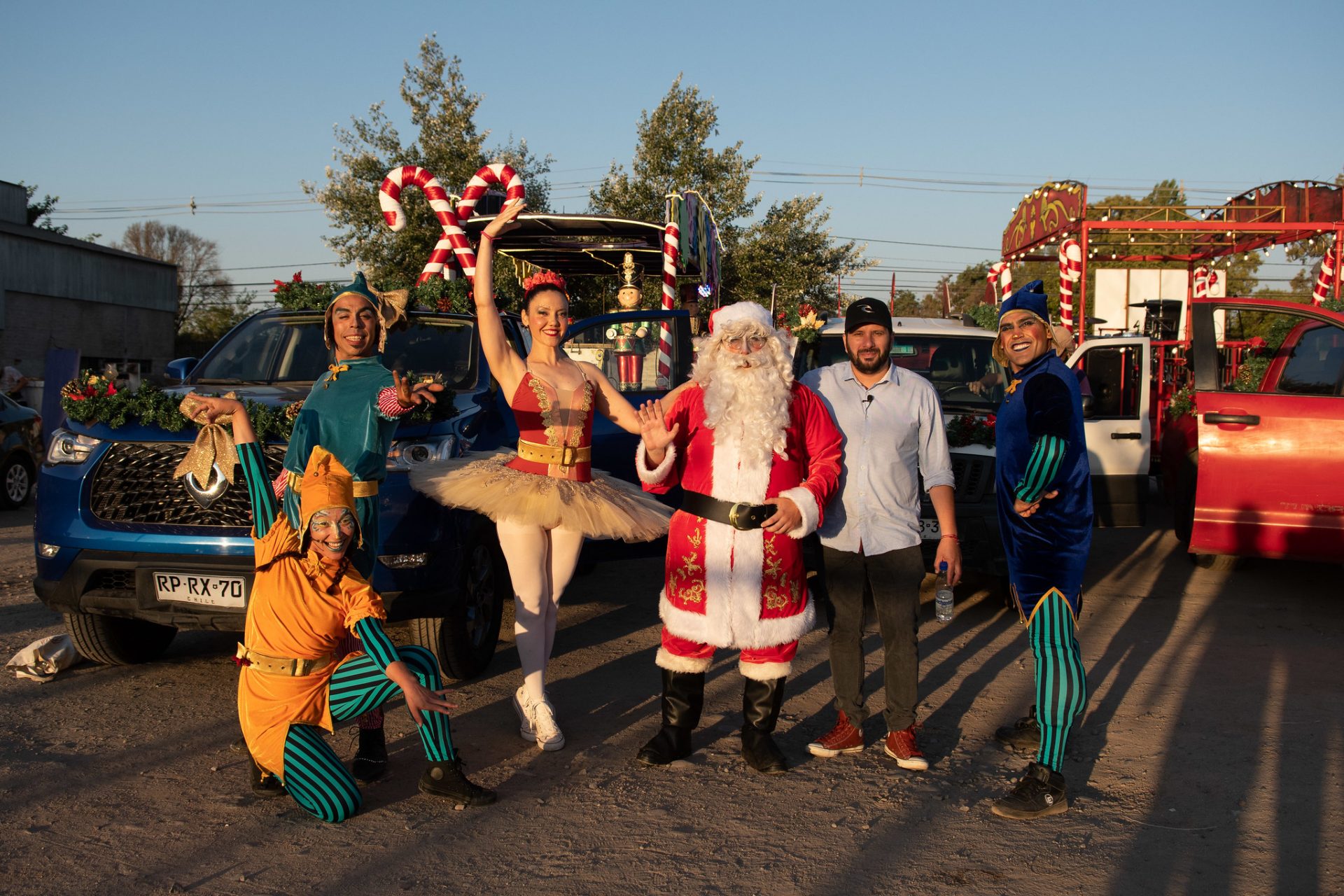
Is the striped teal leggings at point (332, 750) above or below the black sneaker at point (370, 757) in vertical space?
above

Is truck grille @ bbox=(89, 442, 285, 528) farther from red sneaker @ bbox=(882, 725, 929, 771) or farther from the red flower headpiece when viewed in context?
red sneaker @ bbox=(882, 725, 929, 771)

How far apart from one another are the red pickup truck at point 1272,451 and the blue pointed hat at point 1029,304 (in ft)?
11.4

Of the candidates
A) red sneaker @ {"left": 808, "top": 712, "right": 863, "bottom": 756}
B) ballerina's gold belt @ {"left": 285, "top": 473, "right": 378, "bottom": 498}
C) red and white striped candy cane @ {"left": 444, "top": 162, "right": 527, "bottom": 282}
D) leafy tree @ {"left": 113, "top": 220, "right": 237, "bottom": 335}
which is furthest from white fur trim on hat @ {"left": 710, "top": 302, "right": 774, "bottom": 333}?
leafy tree @ {"left": 113, "top": 220, "right": 237, "bottom": 335}

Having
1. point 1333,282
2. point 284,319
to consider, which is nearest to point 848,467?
point 284,319

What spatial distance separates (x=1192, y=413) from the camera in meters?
7.68

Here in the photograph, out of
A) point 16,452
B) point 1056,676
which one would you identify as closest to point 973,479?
point 1056,676

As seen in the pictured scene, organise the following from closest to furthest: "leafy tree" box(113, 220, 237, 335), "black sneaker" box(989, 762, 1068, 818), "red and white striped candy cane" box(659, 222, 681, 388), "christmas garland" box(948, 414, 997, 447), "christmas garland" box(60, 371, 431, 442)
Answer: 1. "black sneaker" box(989, 762, 1068, 818)
2. "christmas garland" box(60, 371, 431, 442)
3. "christmas garland" box(948, 414, 997, 447)
4. "red and white striped candy cane" box(659, 222, 681, 388)
5. "leafy tree" box(113, 220, 237, 335)

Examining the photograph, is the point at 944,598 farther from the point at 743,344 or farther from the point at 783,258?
the point at 783,258

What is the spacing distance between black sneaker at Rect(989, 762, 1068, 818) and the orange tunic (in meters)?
2.38

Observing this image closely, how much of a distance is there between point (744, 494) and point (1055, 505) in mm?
1209

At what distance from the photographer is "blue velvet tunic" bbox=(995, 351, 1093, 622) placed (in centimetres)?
405

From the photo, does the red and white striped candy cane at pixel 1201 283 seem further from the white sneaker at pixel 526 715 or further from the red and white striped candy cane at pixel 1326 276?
the white sneaker at pixel 526 715

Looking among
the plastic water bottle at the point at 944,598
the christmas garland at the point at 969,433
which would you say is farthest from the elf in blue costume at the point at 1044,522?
the christmas garland at the point at 969,433

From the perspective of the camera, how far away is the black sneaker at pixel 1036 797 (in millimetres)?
3857
